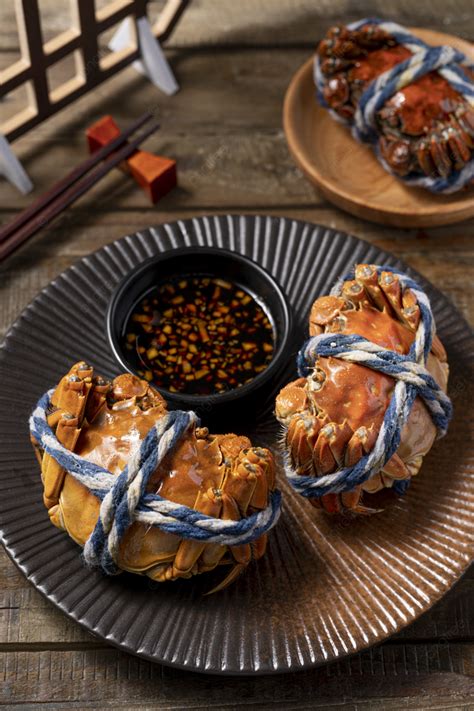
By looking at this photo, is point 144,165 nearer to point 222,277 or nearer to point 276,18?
point 222,277

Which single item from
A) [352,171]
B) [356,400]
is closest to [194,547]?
[356,400]

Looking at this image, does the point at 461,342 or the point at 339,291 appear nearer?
the point at 339,291

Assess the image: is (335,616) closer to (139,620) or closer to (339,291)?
(139,620)

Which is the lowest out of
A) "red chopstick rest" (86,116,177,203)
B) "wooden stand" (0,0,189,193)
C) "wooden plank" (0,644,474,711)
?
"wooden plank" (0,644,474,711)

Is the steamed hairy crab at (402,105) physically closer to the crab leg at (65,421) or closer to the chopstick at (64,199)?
the chopstick at (64,199)

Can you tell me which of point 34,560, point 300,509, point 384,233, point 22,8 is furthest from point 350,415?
point 22,8

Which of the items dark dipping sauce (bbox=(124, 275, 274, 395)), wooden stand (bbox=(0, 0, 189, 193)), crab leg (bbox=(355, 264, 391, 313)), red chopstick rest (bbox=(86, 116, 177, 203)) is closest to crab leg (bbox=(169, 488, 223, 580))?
dark dipping sauce (bbox=(124, 275, 274, 395))

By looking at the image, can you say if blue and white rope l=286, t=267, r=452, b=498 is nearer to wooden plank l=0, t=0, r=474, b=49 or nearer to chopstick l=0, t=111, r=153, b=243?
chopstick l=0, t=111, r=153, b=243
